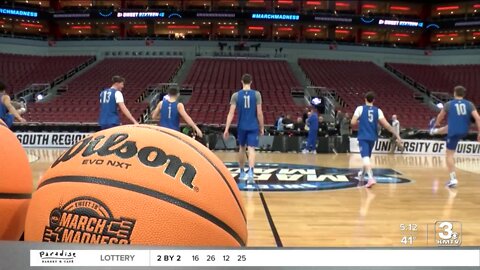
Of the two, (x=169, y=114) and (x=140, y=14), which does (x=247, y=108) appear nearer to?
(x=169, y=114)

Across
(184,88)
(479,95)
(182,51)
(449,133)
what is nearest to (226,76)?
(184,88)

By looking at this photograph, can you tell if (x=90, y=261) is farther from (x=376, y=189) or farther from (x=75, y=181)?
(x=376, y=189)

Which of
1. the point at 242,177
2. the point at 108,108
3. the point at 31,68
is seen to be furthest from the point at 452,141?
the point at 31,68

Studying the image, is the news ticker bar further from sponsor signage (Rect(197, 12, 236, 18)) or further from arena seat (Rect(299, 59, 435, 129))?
sponsor signage (Rect(197, 12, 236, 18))

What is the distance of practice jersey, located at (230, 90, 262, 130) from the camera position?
6.25 meters

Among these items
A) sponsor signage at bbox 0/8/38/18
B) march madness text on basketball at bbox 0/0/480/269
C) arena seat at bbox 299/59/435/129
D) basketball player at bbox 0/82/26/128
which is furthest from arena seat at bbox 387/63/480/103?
sponsor signage at bbox 0/8/38/18

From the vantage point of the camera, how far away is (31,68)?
23484 mm

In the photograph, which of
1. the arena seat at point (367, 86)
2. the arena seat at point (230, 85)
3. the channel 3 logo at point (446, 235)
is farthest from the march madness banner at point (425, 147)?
the channel 3 logo at point (446, 235)

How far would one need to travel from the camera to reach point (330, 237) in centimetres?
317

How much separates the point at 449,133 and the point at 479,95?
1834 centimetres

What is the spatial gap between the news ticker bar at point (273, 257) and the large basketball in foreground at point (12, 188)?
39.0 inches

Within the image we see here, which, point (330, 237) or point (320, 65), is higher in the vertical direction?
point (320, 65)

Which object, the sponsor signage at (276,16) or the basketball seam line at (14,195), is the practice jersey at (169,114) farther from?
the sponsor signage at (276,16)

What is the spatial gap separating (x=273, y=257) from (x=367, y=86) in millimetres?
21897
